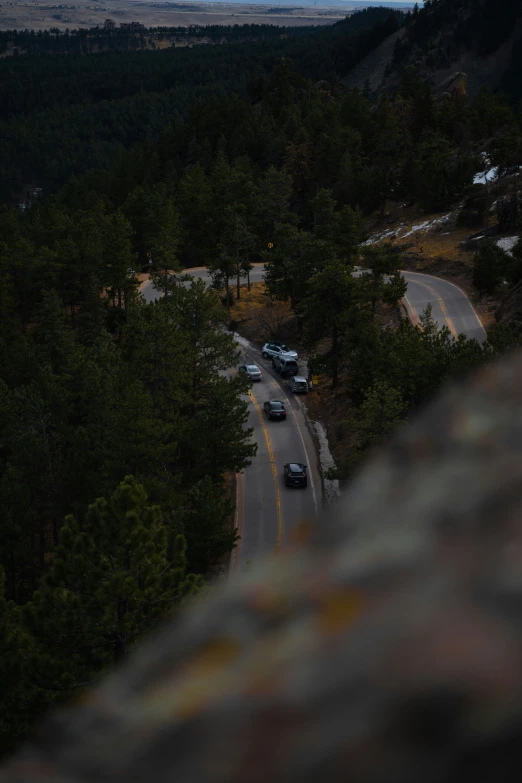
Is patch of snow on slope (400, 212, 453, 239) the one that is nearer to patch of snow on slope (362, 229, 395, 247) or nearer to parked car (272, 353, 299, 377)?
patch of snow on slope (362, 229, 395, 247)

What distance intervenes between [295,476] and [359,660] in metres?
37.5

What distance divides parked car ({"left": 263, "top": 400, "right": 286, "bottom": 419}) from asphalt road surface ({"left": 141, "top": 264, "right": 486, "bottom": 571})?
44cm

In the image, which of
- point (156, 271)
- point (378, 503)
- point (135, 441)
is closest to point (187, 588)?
point (135, 441)

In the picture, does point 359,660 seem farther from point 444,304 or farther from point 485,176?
point 485,176

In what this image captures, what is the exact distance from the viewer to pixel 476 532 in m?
2.44

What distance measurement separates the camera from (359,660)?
2186mm

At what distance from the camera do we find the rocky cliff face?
1.95m

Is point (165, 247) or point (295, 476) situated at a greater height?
point (165, 247)

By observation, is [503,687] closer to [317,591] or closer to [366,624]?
[366,624]

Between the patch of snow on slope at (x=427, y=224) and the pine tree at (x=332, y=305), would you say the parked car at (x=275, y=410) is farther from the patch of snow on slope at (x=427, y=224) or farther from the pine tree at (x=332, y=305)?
the patch of snow on slope at (x=427, y=224)

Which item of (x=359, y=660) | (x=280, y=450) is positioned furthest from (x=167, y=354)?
(x=359, y=660)

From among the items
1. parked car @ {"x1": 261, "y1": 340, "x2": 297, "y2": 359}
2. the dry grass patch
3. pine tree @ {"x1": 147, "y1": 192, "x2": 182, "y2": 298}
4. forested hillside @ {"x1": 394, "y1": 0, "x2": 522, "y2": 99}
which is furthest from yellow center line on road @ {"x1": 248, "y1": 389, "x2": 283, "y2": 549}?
forested hillside @ {"x1": 394, "y1": 0, "x2": 522, "y2": 99}

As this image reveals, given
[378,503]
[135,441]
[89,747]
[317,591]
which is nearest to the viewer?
[89,747]

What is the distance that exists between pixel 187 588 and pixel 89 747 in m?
17.3
